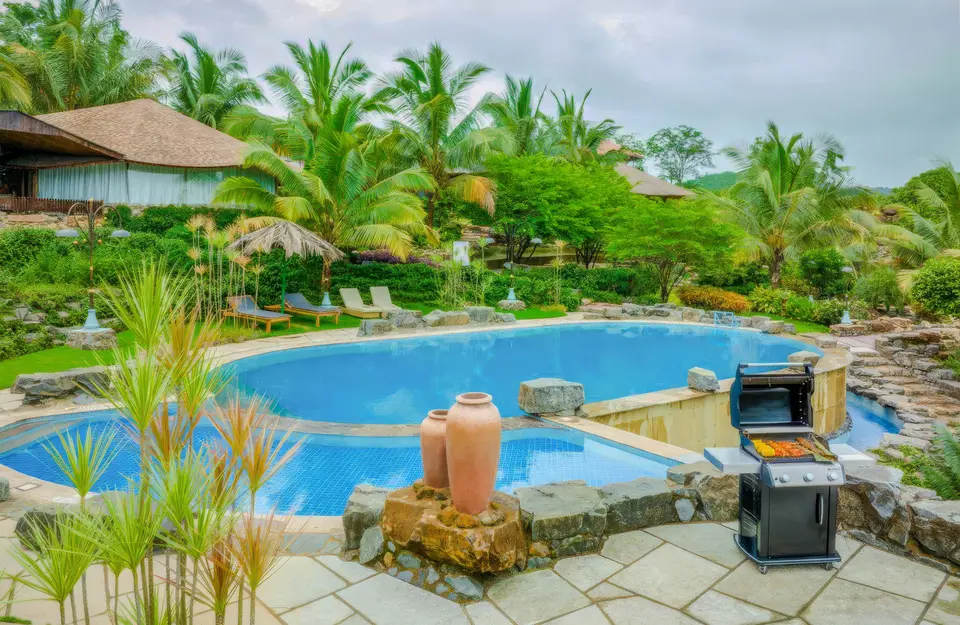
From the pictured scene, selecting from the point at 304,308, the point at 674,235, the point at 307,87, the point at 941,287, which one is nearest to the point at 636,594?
the point at 304,308

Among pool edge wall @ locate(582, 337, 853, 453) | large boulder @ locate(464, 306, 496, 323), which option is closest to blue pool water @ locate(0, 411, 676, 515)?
pool edge wall @ locate(582, 337, 853, 453)

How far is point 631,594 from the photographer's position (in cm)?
314

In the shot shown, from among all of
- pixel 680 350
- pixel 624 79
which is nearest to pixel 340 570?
pixel 680 350

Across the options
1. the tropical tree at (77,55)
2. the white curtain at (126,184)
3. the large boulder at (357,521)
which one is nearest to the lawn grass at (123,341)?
the large boulder at (357,521)

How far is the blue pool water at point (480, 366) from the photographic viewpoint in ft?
27.8

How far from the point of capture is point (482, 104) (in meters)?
21.2

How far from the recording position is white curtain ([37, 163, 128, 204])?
17219mm

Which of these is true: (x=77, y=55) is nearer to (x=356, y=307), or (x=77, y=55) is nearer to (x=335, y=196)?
(x=335, y=196)

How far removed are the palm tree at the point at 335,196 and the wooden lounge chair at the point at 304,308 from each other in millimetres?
1161

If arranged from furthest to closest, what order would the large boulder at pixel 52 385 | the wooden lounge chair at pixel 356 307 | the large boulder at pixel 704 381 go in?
the wooden lounge chair at pixel 356 307
the large boulder at pixel 704 381
the large boulder at pixel 52 385

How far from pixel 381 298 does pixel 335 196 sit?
2.78 metres

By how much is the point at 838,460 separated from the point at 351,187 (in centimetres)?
1368

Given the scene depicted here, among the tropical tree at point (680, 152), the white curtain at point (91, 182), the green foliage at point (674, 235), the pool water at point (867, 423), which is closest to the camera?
the pool water at point (867, 423)

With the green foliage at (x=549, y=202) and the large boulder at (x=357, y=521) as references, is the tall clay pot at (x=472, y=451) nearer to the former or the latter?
the large boulder at (x=357, y=521)
